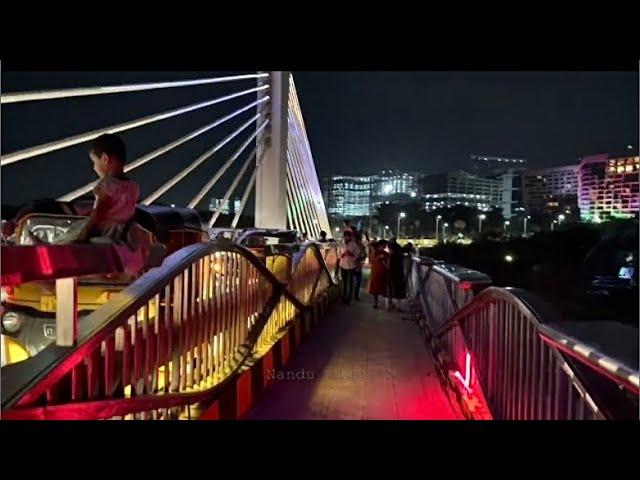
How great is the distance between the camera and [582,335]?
218cm

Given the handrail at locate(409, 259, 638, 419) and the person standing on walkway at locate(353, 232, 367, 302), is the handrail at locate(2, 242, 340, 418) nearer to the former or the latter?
the handrail at locate(409, 259, 638, 419)

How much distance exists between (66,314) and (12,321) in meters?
1.78

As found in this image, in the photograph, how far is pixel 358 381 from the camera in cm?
483

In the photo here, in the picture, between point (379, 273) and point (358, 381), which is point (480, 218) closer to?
point (379, 273)

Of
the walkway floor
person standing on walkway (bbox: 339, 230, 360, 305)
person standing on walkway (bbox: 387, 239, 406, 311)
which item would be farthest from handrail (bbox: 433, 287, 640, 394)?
person standing on walkway (bbox: 339, 230, 360, 305)

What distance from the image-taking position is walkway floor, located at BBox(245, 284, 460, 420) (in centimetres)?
413

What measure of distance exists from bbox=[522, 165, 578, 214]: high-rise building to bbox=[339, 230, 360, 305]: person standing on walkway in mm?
33252

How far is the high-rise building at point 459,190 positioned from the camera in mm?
70125

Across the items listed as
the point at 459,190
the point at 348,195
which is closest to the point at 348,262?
the point at 348,195

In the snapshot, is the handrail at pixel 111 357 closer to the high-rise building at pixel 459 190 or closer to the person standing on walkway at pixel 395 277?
the person standing on walkway at pixel 395 277

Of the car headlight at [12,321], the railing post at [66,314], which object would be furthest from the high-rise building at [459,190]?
the railing post at [66,314]

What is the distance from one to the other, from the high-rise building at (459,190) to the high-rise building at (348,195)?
25.0 meters

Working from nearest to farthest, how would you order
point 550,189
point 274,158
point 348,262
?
point 348,262, point 274,158, point 550,189
